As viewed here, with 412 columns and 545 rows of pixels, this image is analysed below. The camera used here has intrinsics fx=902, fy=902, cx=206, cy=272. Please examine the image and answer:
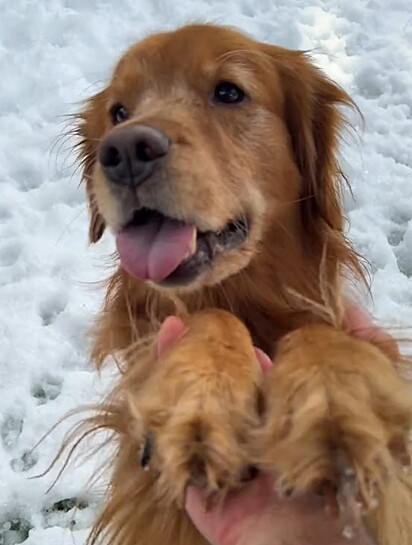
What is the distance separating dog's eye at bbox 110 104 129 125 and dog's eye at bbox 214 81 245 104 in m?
0.30

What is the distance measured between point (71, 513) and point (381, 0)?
4.03 metres

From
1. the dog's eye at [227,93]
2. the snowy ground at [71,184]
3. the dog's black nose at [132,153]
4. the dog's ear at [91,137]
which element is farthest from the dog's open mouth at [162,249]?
the snowy ground at [71,184]

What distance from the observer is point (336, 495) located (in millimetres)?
1750

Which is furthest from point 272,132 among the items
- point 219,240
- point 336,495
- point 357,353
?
point 336,495

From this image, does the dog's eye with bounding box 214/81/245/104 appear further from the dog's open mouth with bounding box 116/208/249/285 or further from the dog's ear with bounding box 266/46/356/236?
the dog's open mouth with bounding box 116/208/249/285

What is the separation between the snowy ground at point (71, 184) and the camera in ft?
11.7

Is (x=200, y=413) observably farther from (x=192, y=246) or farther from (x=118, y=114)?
(x=118, y=114)

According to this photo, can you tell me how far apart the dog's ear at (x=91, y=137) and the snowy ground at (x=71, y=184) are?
2.56 ft

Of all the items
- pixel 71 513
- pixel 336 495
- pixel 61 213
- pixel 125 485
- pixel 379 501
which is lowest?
pixel 71 513

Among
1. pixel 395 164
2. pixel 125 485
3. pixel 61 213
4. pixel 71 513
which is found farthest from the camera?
pixel 395 164

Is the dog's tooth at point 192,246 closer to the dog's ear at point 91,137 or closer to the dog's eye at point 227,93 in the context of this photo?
the dog's eye at point 227,93

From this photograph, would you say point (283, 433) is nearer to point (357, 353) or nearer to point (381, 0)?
point (357, 353)

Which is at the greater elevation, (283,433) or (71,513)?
(283,433)

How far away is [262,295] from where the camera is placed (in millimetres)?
2729
